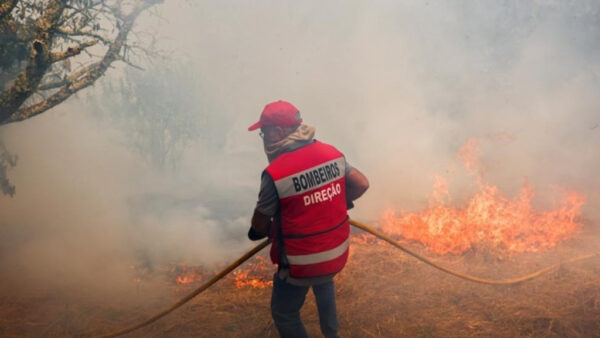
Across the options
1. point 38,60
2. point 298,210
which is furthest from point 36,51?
point 298,210

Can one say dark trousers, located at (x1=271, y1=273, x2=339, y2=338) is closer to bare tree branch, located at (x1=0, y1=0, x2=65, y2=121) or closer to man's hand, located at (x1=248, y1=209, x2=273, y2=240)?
man's hand, located at (x1=248, y1=209, x2=273, y2=240)

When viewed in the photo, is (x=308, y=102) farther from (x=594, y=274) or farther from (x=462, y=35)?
(x=594, y=274)

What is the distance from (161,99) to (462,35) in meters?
9.09

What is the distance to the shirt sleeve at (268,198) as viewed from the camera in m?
2.63

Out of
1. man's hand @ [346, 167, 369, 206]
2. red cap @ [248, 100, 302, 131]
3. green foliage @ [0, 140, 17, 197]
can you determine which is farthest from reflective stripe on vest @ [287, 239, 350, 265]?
green foliage @ [0, 140, 17, 197]

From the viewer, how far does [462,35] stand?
11.7m

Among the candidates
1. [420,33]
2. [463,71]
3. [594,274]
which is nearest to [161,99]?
[420,33]

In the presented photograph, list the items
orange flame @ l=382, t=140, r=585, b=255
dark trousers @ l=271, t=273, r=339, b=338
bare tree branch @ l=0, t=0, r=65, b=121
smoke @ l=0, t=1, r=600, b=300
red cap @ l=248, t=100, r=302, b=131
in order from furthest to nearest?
smoke @ l=0, t=1, r=600, b=300
orange flame @ l=382, t=140, r=585, b=255
bare tree branch @ l=0, t=0, r=65, b=121
dark trousers @ l=271, t=273, r=339, b=338
red cap @ l=248, t=100, r=302, b=131

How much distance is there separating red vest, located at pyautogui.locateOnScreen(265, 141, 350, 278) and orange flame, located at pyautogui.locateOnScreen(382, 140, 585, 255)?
362 centimetres

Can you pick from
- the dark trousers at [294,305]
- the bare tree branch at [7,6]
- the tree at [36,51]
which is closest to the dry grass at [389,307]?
the dark trousers at [294,305]

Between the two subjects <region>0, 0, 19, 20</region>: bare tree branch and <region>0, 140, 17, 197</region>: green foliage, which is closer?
<region>0, 0, 19, 20</region>: bare tree branch

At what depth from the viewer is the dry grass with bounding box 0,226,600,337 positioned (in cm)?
405

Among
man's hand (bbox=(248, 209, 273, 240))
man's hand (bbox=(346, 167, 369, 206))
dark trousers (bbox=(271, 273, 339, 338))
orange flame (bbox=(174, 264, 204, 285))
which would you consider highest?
man's hand (bbox=(346, 167, 369, 206))

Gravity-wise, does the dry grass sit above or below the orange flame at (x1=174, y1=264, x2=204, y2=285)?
above
